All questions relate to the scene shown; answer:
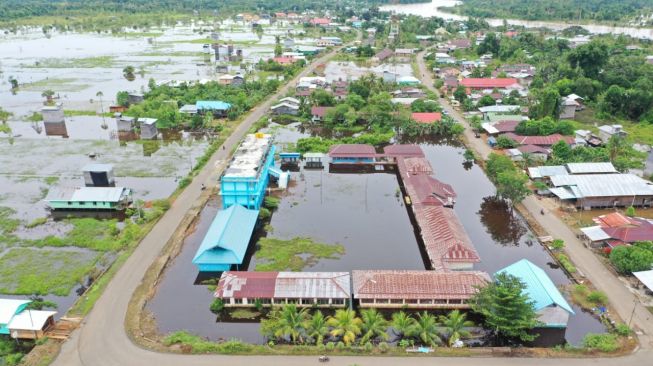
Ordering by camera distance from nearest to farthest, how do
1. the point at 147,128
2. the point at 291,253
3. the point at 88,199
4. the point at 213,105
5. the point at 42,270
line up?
the point at 42,270 → the point at 291,253 → the point at 88,199 → the point at 147,128 → the point at 213,105

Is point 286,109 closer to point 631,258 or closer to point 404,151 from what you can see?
point 404,151

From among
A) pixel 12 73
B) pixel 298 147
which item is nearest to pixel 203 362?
pixel 298 147

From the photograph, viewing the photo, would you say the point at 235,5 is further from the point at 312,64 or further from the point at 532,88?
the point at 532,88

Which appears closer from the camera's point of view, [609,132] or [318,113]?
[609,132]

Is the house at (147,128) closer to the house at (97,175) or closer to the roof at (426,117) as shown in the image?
the house at (97,175)

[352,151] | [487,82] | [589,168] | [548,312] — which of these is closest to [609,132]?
[589,168]

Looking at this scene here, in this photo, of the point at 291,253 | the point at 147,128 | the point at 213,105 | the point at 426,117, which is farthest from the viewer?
the point at 213,105

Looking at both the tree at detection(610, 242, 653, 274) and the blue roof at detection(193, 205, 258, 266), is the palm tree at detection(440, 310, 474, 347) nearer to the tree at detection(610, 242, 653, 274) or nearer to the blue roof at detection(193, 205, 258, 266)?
the tree at detection(610, 242, 653, 274)
